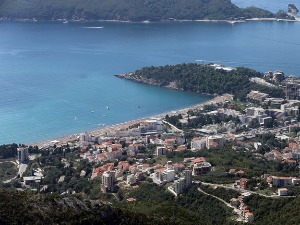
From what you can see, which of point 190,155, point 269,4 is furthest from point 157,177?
point 269,4

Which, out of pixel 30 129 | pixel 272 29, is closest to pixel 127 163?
pixel 30 129

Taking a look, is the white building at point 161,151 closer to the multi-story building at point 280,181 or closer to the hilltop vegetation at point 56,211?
the multi-story building at point 280,181

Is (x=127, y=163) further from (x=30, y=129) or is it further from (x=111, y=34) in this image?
(x=111, y=34)

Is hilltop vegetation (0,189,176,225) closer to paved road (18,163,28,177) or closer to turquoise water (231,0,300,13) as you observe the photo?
paved road (18,163,28,177)

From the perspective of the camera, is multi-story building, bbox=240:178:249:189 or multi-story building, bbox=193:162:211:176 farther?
multi-story building, bbox=193:162:211:176

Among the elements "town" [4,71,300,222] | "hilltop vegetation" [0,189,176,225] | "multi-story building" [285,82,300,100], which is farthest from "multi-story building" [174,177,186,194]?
"multi-story building" [285,82,300,100]

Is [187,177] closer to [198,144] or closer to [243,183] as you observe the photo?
[243,183]

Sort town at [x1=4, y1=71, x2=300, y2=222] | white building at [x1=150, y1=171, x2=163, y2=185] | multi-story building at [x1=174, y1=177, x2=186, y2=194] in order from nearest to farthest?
1. multi-story building at [x1=174, y1=177, x2=186, y2=194]
2. town at [x1=4, y1=71, x2=300, y2=222]
3. white building at [x1=150, y1=171, x2=163, y2=185]
